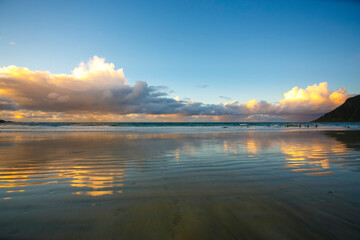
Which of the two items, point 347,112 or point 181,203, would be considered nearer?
point 181,203

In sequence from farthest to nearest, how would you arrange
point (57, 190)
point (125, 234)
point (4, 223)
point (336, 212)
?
point (57, 190)
point (336, 212)
point (4, 223)
point (125, 234)

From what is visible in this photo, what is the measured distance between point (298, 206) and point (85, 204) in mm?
4478

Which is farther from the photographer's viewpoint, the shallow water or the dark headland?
the dark headland

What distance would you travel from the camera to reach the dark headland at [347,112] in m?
128

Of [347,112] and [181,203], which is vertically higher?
[347,112]

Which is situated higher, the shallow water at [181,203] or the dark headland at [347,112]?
the dark headland at [347,112]

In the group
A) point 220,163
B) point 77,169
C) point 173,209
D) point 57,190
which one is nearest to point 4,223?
point 57,190

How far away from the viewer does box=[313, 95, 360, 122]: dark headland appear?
12825cm

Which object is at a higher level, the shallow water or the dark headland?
the dark headland

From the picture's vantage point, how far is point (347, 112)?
450 feet

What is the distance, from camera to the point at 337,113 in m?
145

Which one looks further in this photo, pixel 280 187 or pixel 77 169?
pixel 77 169

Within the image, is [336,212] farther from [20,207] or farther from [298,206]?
[20,207]

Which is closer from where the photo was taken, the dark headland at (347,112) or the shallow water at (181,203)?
the shallow water at (181,203)
